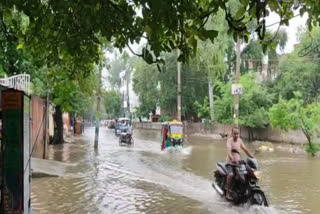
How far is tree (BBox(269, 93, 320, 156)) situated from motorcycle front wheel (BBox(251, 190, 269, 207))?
16.4 meters

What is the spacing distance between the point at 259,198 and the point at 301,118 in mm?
17474

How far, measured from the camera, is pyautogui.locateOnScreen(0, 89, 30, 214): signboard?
5320 mm

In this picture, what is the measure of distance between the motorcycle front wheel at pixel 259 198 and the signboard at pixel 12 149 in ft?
19.2

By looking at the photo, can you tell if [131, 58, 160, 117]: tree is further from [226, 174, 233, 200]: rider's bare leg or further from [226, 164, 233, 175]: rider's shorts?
Result: [226, 174, 233, 200]: rider's bare leg

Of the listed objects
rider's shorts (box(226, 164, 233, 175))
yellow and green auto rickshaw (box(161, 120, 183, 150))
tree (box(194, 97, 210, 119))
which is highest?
tree (box(194, 97, 210, 119))

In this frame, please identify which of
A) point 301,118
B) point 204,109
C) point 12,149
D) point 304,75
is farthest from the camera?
point 204,109

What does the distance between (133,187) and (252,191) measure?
4083 millimetres

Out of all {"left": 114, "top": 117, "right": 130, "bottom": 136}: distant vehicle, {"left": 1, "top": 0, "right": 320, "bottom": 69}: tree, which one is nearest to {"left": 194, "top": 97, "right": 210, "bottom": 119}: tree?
{"left": 114, "top": 117, "right": 130, "bottom": 136}: distant vehicle

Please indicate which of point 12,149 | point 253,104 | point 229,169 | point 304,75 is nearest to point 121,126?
point 253,104

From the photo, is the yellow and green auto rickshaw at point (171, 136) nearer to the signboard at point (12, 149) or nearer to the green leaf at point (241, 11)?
the signboard at point (12, 149)

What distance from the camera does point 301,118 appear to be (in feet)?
87.2

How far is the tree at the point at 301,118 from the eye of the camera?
25906 millimetres

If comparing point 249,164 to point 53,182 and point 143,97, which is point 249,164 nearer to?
point 53,182

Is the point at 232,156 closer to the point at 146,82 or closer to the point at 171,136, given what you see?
the point at 171,136
